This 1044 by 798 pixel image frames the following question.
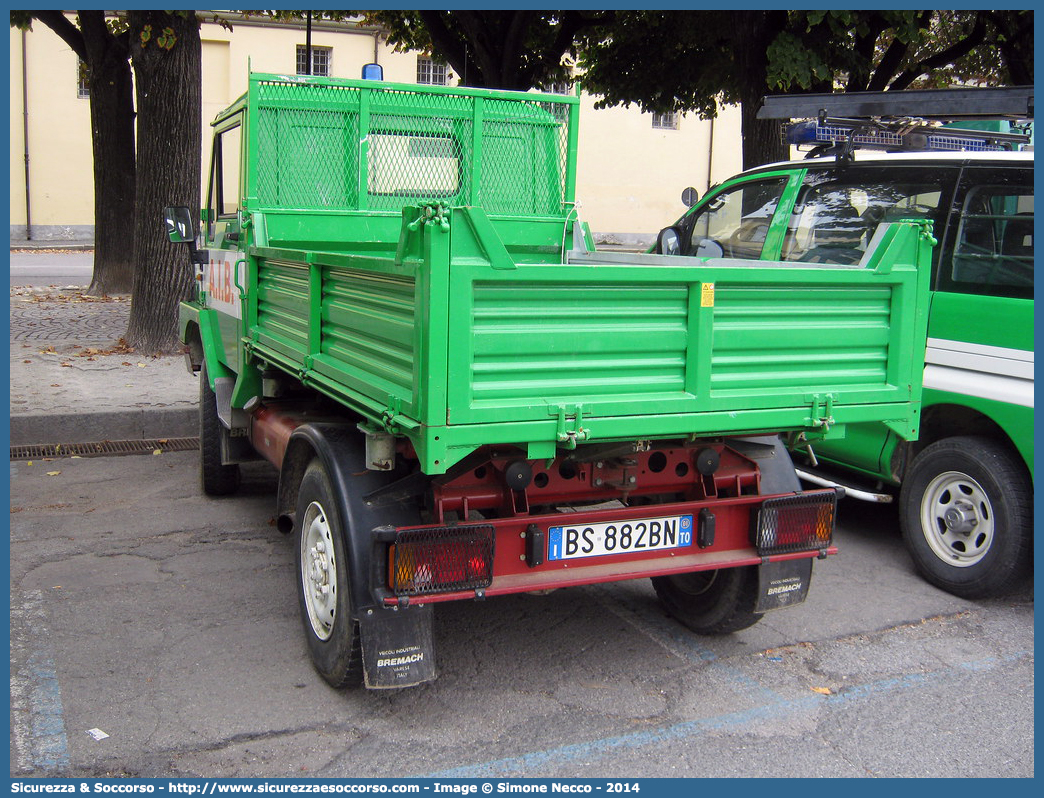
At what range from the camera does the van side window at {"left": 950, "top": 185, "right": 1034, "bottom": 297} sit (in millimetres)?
4742

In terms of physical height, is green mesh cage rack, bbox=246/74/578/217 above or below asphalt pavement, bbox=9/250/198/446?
above

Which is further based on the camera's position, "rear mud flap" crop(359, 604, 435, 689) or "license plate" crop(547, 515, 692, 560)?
"license plate" crop(547, 515, 692, 560)

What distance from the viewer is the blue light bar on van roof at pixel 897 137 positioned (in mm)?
5805

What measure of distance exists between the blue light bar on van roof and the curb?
502cm

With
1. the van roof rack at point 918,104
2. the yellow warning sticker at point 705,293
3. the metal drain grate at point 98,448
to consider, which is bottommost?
the metal drain grate at point 98,448

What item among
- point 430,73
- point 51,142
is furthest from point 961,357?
point 51,142

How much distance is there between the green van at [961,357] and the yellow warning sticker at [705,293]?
4.14ft

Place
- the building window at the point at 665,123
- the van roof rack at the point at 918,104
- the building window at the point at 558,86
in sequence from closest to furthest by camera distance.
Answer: the van roof rack at the point at 918,104 → the building window at the point at 558,86 → the building window at the point at 665,123

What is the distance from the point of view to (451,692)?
3.92 meters

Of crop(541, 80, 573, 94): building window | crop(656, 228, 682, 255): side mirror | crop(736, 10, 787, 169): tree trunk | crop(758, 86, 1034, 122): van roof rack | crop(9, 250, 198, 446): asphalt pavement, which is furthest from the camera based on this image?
crop(541, 80, 573, 94): building window

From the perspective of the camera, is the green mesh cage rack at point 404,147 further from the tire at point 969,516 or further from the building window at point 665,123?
the building window at point 665,123

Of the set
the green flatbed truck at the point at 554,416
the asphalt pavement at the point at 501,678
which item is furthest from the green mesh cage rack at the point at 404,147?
the asphalt pavement at the point at 501,678

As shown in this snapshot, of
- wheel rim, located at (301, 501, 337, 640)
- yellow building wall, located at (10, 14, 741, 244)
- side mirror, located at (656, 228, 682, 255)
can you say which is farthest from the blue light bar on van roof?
yellow building wall, located at (10, 14, 741, 244)

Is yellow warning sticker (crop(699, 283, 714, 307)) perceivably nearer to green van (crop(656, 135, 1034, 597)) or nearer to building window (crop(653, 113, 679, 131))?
green van (crop(656, 135, 1034, 597))
